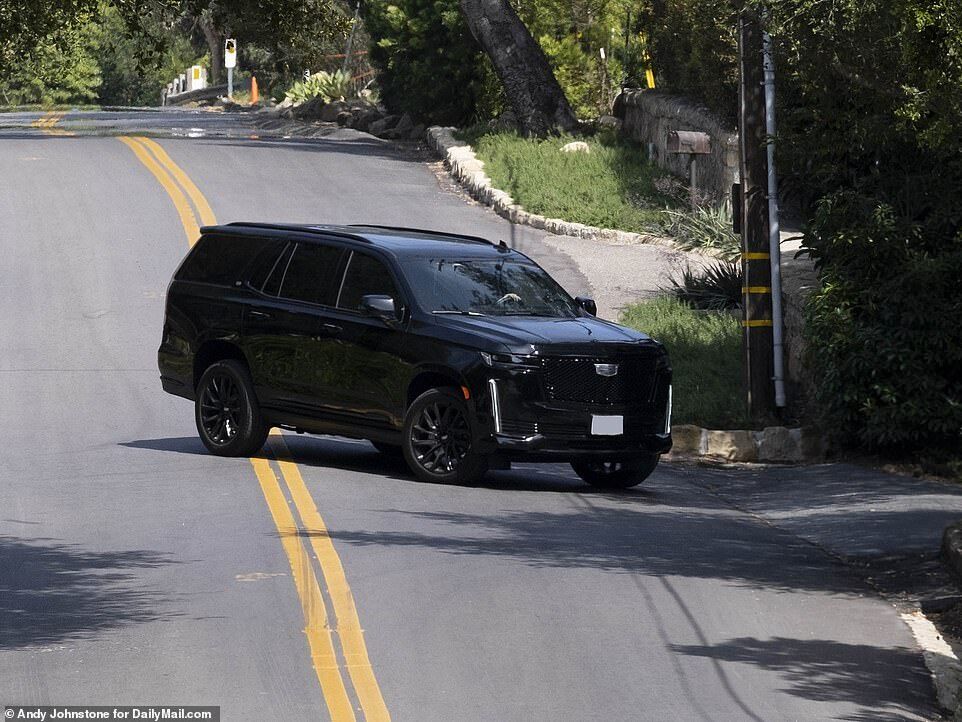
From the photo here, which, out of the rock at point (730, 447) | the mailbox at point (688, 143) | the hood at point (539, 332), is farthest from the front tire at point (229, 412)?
the mailbox at point (688, 143)

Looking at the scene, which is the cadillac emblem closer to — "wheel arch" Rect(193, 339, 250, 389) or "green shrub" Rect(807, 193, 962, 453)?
"wheel arch" Rect(193, 339, 250, 389)

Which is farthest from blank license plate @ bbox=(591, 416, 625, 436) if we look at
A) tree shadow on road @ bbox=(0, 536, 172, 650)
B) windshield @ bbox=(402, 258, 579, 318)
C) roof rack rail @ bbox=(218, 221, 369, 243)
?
tree shadow on road @ bbox=(0, 536, 172, 650)

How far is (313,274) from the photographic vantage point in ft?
49.9

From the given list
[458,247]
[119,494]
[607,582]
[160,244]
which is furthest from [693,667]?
[160,244]

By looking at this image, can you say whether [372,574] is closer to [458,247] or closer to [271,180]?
[458,247]

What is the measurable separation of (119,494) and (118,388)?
6561mm

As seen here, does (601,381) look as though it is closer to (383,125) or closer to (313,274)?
(313,274)

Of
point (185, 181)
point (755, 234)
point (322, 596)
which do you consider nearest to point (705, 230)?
point (755, 234)

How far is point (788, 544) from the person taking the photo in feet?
40.8

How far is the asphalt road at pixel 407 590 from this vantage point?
806cm

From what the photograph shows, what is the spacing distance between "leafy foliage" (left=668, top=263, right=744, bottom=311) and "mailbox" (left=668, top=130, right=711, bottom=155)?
8.61ft

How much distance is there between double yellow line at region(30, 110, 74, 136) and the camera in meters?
40.1

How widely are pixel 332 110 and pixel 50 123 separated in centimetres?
700

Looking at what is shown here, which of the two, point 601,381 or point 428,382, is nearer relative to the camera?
point 601,381
